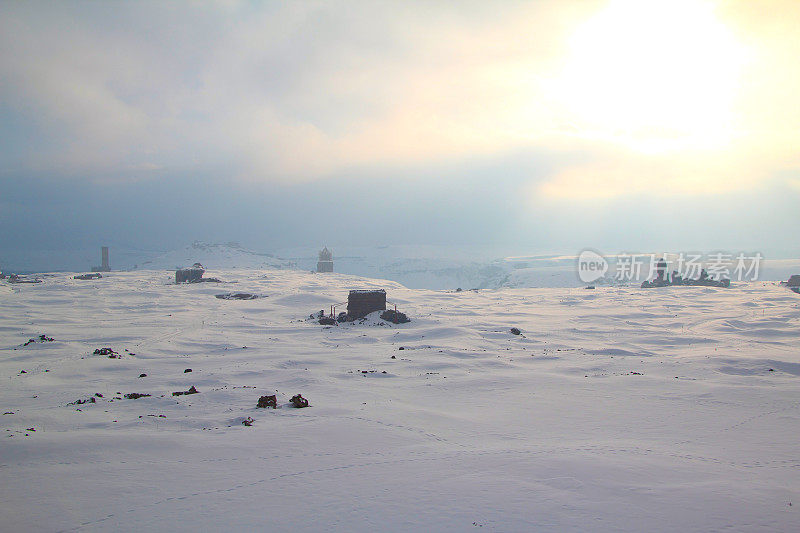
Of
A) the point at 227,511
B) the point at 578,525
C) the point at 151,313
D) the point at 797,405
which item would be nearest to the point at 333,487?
the point at 227,511

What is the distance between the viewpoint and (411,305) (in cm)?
3316

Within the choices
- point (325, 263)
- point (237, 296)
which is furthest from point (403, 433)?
point (325, 263)

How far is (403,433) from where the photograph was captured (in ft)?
30.2

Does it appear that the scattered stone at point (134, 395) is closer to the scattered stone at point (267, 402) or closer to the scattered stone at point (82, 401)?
the scattered stone at point (82, 401)

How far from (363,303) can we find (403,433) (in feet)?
55.7

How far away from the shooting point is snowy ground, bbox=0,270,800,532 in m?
6.14

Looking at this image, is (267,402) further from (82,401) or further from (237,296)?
(237,296)

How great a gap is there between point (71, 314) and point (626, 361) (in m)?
27.7

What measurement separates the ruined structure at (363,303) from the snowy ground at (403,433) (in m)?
3.70

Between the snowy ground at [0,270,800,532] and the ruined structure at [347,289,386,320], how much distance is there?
3.70 m

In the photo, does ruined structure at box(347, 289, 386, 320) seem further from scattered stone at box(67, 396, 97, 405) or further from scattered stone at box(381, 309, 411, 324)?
scattered stone at box(67, 396, 97, 405)

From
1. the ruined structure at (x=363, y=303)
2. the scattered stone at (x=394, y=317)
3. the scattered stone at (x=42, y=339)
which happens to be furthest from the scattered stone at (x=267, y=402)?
the ruined structure at (x=363, y=303)

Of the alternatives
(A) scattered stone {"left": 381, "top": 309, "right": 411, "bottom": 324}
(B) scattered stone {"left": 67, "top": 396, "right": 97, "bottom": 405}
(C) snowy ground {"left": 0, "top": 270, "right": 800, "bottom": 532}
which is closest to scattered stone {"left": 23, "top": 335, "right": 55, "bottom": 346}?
(C) snowy ground {"left": 0, "top": 270, "right": 800, "bottom": 532}

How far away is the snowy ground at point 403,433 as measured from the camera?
6.14m
